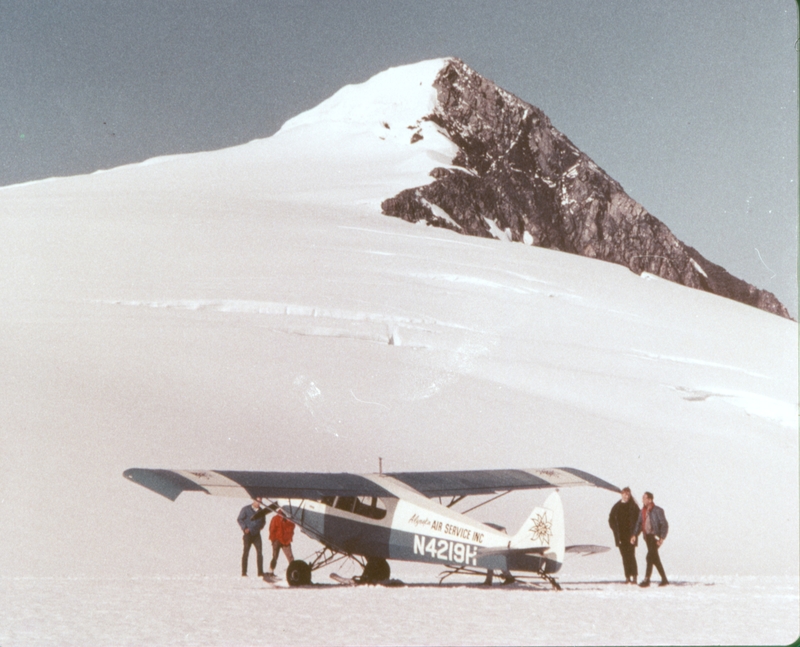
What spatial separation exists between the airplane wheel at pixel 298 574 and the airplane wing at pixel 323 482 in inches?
43.1

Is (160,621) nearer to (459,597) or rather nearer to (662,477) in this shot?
(459,597)

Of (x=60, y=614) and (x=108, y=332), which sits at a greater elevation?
(x=108, y=332)

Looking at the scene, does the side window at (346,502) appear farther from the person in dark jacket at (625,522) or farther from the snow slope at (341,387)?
the person in dark jacket at (625,522)

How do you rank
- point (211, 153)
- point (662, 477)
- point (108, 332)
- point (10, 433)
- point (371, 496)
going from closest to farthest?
point (371, 496) → point (10, 433) → point (662, 477) → point (108, 332) → point (211, 153)

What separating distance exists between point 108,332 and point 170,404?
507 centimetres

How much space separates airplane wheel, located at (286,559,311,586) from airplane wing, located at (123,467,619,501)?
1.09m

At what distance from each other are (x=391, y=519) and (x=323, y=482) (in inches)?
37.1

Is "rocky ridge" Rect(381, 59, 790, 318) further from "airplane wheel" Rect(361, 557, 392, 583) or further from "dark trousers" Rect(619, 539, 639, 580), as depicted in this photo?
"airplane wheel" Rect(361, 557, 392, 583)

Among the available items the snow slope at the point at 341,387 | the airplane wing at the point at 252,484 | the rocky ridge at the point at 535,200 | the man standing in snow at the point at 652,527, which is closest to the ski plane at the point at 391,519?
the airplane wing at the point at 252,484

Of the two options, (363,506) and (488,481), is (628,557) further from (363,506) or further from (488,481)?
(363,506)

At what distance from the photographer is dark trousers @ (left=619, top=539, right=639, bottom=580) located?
10812mm

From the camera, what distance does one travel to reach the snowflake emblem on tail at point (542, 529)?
977cm

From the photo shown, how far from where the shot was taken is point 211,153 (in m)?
74.1

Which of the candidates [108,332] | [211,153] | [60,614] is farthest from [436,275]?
[211,153]
